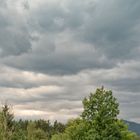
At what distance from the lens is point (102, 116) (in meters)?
82.1

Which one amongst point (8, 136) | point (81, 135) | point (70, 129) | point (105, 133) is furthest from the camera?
point (70, 129)

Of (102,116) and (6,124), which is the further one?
(102,116)

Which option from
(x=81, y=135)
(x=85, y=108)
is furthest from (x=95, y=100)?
(x=81, y=135)

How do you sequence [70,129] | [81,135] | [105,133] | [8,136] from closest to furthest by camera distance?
[8,136]
[105,133]
[81,135]
[70,129]

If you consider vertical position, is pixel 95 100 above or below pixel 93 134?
above

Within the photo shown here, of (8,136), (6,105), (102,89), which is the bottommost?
(8,136)

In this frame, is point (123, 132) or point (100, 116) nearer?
point (100, 116)

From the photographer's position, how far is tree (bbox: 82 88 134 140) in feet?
267

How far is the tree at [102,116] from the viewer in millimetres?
81500

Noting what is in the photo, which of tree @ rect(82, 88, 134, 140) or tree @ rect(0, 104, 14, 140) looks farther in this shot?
tree @ rect(82, 88, 134, 140)

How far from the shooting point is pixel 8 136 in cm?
7025

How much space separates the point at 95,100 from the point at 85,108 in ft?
7.86

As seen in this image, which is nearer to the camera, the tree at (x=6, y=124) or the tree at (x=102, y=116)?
the tree at (x=6, y=124)

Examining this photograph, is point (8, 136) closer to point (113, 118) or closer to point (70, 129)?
point (113, 118)
